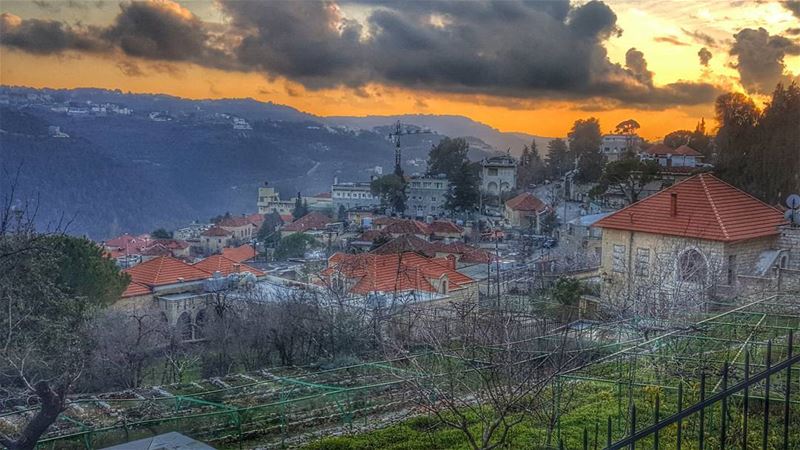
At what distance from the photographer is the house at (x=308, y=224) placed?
62.9 ft

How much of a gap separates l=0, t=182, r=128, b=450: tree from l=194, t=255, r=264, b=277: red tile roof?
262cm

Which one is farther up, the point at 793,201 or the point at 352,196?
the point at 793,201

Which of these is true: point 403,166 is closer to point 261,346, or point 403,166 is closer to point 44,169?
point 44,169

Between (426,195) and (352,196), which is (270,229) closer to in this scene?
(352,196)

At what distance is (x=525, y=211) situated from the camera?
22.0 m

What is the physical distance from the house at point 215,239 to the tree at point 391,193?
515cm

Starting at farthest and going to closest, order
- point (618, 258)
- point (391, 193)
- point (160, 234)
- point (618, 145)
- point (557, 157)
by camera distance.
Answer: point (557, 157)
point (618, 145)
point (391, 193)
point (160, 234)
point (618, 258)

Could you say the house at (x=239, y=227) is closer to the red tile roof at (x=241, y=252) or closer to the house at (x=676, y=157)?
the red tile roof at (x=241, y=252)

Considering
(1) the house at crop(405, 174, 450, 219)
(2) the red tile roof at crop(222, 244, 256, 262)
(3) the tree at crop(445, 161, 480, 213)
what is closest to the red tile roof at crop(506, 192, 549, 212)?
(3) the tree at crop(445, 161, 480, 213)

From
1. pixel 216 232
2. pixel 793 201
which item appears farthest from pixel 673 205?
pixel 216 232

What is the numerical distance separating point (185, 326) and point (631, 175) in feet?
38.5

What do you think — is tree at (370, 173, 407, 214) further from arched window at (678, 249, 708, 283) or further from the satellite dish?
the satellite dish

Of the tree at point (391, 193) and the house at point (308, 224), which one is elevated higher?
the tree at point (391, 193)

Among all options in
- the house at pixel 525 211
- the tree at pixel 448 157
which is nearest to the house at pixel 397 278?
the house at pixel 525 211
